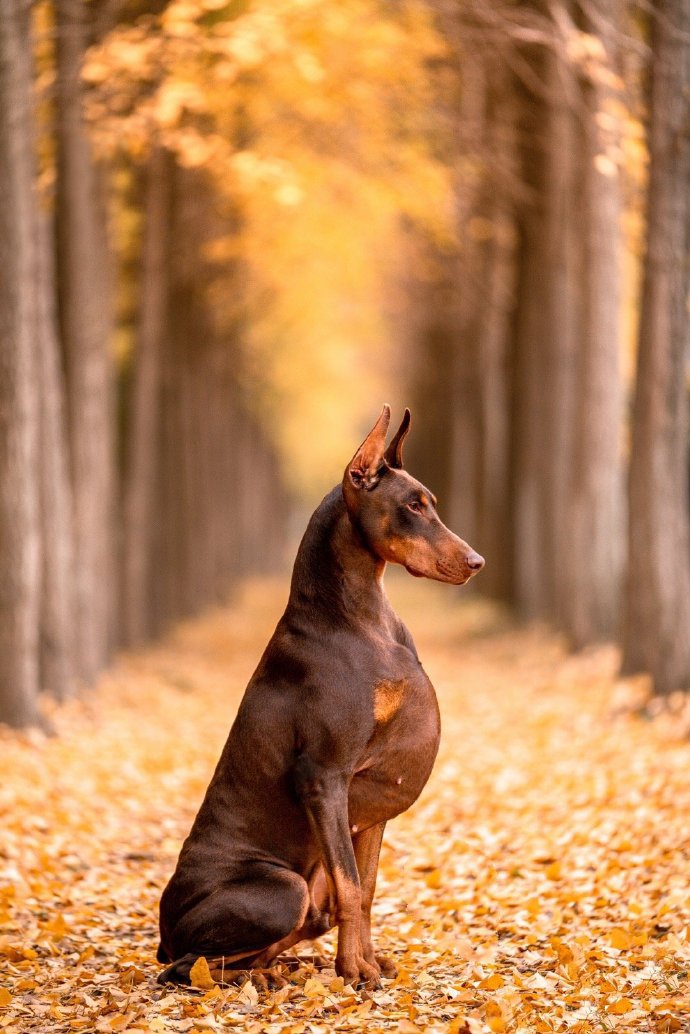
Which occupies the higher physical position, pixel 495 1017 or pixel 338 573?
pixel 338 573

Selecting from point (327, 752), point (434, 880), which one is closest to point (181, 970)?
point (327, 752)

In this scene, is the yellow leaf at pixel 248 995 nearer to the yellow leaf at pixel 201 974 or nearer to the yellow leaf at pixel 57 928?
the yellow leaf at pixel 201 974

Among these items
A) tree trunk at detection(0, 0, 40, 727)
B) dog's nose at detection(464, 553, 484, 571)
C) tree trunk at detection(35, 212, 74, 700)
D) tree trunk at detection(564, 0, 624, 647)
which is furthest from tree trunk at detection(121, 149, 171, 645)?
dog's nose at detection(464, 553, 484, 571)

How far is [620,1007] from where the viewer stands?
5199mm

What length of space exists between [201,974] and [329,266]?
26.9 metres

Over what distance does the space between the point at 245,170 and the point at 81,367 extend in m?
3.12

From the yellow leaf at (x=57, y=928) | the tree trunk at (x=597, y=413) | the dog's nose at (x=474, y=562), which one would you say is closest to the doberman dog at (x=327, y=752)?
the dog's nose at (x=474, y=562)

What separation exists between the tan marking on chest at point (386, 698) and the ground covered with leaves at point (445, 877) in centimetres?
109

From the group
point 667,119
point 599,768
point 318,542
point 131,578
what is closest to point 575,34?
point 667,119

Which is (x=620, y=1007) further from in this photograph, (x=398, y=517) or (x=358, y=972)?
(x=398, y=517)

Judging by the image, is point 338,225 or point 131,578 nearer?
point 131,578

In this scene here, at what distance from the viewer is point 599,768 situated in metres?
10.3

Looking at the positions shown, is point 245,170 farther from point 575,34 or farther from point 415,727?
point 415,727

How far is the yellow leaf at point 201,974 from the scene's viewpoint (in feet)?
17.2
